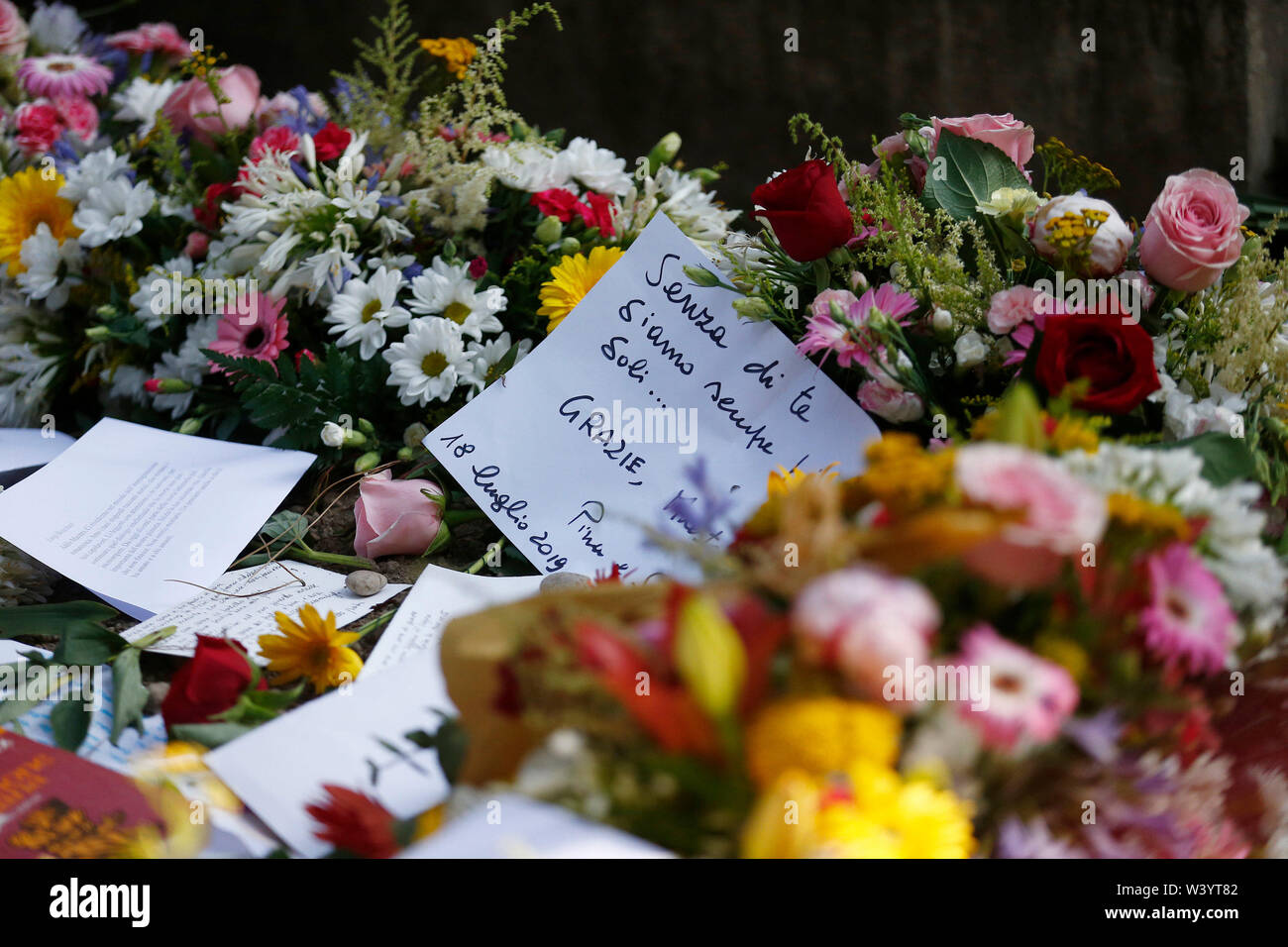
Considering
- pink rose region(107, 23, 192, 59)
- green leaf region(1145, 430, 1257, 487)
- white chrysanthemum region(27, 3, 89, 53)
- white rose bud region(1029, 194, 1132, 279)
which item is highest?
white chrysanthemum region(27, 3, 89, 53)

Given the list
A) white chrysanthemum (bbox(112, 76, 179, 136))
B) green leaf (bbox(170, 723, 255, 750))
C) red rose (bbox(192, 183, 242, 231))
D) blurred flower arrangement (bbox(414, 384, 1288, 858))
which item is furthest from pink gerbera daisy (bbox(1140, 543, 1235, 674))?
white chrysanthemum (bbox(112, 76, 179, 136))

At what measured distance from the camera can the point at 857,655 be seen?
0.35 metres

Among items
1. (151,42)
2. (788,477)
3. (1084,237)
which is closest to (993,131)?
(1084,237)

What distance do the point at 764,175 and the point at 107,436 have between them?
167 cm

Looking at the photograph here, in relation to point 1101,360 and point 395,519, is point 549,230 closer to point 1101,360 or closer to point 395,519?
point 395,519

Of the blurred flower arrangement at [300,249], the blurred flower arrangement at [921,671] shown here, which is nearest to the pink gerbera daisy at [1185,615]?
the blurred flower arrangement at [921,671]

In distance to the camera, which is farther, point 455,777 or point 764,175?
point 764,175

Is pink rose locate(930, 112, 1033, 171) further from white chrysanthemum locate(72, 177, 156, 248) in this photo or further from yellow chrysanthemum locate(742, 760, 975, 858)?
white chrysanthemum locate(72, 177, 156, 248)

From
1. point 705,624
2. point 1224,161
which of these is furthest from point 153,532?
point 1224,161

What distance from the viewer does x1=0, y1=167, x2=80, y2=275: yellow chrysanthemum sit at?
4.32 feet

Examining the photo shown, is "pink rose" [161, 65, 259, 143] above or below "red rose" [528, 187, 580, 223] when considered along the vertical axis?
above

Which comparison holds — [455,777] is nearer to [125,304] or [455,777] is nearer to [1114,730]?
[1114,730]

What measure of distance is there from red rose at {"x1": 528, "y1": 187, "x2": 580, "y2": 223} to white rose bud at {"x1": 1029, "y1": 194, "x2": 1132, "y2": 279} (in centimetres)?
60

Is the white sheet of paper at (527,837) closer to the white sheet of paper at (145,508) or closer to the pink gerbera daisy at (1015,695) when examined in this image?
the pink gerbera daisy at (1015,695)
